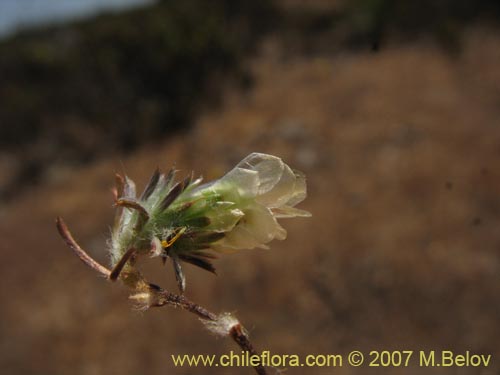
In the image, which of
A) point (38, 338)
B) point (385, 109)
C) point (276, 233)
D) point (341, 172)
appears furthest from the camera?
point (385, 109)

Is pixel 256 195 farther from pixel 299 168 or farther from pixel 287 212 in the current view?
pixel 299 168

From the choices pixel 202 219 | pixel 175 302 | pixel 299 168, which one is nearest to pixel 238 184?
pixel 202 219

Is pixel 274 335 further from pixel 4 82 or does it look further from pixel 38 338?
pixel 4 82

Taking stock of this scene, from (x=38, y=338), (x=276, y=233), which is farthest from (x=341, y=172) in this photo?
(x=276, y=233)

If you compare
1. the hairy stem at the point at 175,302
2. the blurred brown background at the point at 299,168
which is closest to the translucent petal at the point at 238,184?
the hairy stem at the point at 175,302

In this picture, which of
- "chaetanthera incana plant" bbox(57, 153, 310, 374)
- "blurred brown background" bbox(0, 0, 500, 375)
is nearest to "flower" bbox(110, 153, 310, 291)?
"chaetanthera incana plant" bbox(57, 153, 310, 374)

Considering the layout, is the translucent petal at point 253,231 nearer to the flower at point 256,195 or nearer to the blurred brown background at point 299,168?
the flower at point 256,195

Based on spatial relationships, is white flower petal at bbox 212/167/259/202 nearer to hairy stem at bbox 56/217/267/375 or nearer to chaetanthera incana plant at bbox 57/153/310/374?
chaetanthera incana plant at bbox 57/153/310/374
